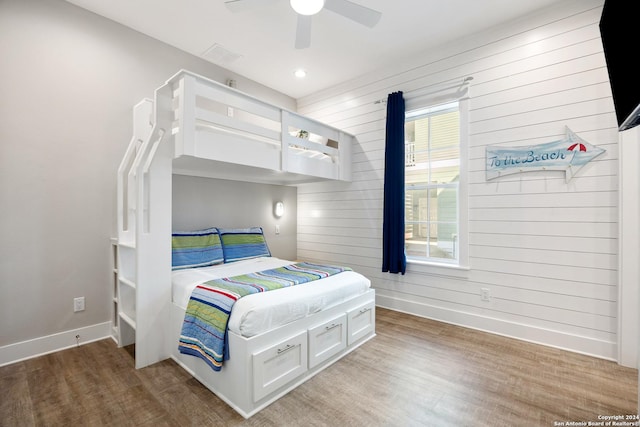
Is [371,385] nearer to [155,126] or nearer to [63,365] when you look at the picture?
[63,365]

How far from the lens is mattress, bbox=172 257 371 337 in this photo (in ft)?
5.87

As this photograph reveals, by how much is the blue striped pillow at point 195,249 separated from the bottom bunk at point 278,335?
19 cm

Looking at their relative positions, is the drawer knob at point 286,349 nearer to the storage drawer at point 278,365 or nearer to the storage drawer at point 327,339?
the storage drawer at point 278,365

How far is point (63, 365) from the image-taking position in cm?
225

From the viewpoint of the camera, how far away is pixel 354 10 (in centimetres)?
215

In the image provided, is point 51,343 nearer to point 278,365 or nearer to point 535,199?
point 278,365

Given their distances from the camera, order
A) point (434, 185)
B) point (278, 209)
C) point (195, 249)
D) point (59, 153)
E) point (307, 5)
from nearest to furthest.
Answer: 1. point (307, 5)
2. point (59, 153)
3. point (195, 249)
4. point (434, 185)
5. point (278, 209)

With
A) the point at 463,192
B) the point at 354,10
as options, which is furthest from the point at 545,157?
the point at 354,10

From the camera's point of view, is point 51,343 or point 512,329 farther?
point 512,329

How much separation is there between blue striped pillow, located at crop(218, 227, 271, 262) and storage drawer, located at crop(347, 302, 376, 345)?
1.40 m

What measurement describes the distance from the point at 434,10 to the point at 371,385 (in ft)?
10.2

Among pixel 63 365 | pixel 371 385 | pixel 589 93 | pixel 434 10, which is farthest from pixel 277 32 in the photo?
pixel 63 365

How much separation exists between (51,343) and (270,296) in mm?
2014

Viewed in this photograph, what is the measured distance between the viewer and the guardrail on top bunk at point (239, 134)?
222cm
